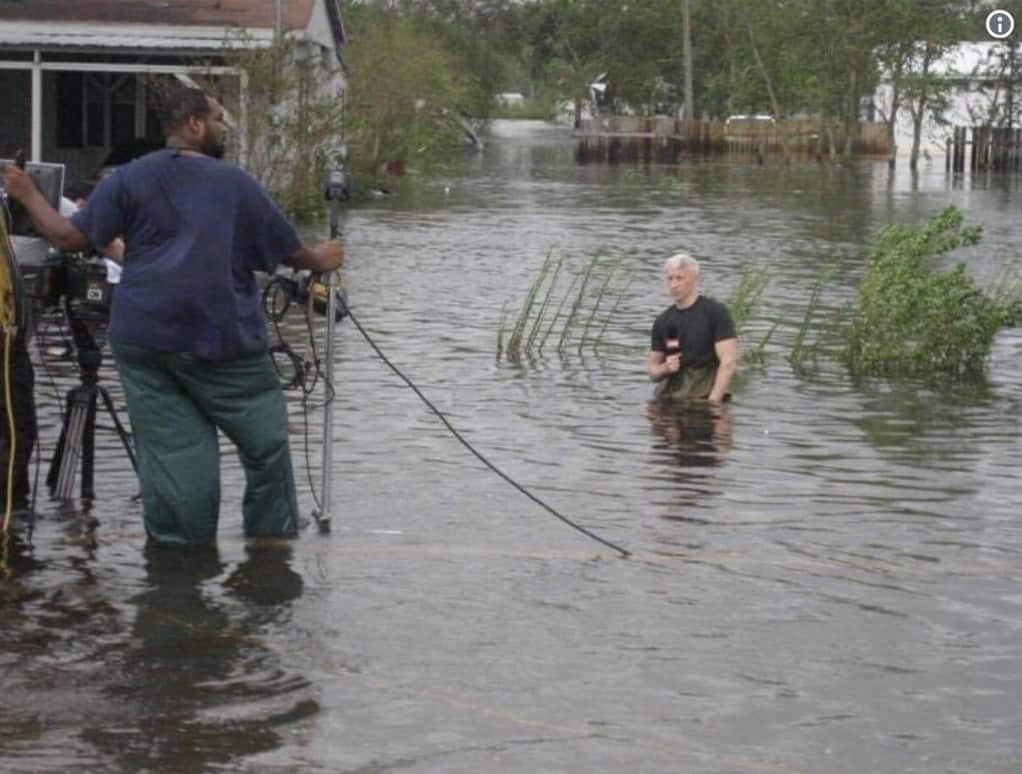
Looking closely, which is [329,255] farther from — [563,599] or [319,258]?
[563,599]

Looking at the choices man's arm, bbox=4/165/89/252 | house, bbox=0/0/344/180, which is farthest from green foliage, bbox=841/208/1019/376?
house, bbox=0/0/344/180

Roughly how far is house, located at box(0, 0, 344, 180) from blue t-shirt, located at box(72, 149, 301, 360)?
23.2 m

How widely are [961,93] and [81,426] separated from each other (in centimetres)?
7139

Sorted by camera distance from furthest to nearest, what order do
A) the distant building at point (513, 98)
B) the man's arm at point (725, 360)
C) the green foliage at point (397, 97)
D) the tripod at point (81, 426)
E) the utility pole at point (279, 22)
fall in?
the distant building at point (513, 98) < the green foliage at point (397, 97) < the utility pole at point (279, 22) < the man's arm at point (725, 360) < the tripod at point (81, 426)

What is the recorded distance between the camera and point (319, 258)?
902 centimetres

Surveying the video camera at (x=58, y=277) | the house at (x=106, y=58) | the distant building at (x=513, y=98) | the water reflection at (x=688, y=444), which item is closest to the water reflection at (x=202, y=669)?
the video camera at (x=58, y=277)

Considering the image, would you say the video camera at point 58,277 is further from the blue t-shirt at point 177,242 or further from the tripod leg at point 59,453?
the blue t-shirt at point 177,242

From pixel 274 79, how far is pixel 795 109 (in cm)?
5228

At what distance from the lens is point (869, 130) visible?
79.2 m

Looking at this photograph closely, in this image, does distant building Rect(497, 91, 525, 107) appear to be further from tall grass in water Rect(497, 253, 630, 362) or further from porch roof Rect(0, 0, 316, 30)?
tall grass in water Rect(497, 253, 630, 362)

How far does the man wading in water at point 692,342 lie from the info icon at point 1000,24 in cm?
5711

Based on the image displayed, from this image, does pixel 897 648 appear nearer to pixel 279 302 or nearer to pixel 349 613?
pixel 349 613

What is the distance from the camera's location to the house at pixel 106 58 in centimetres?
3397

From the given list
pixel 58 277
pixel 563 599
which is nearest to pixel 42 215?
pixel 58 277
